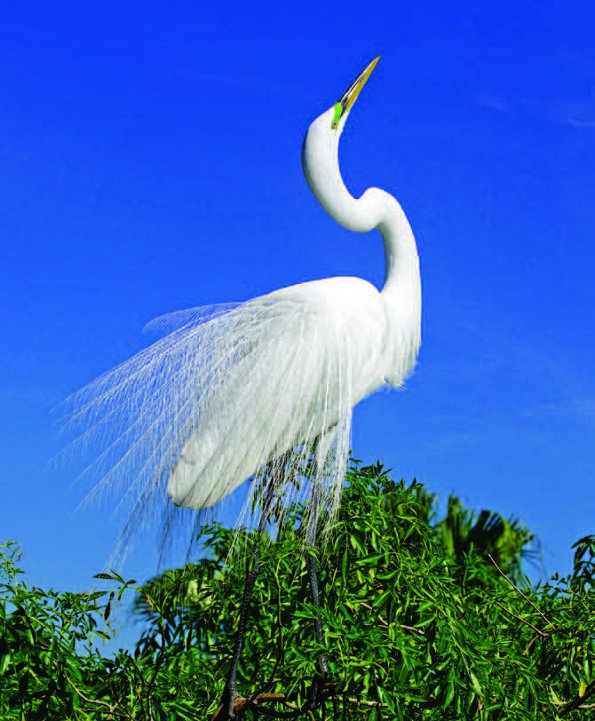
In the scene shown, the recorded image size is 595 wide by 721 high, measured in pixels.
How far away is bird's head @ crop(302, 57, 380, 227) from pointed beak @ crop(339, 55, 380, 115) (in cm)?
16

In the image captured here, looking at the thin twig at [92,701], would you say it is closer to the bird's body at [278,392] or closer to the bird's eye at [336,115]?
the bird's body at [278,392]

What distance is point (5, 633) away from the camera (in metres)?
2.66

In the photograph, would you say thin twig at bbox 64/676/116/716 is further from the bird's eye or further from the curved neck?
the bird's eye

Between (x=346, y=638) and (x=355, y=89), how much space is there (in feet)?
8.60

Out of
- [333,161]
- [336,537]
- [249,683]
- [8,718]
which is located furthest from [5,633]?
[333,161]

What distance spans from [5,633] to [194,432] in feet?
4.22

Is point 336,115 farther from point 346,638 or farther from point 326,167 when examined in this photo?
point 346,638

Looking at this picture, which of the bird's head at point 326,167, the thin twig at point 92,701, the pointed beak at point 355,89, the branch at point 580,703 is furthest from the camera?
the pointed beak at point 355,89

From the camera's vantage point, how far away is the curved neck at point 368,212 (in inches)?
160

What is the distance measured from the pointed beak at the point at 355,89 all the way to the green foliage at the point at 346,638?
176 cm

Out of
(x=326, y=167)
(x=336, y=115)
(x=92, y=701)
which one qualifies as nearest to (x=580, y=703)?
(x=92, y=701)

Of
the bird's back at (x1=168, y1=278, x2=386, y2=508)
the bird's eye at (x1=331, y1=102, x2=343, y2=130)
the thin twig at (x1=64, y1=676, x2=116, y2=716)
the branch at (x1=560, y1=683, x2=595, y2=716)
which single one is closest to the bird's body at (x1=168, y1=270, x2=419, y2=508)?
the bird's back at (x1=168, y1=278, x2=386, y2=508)

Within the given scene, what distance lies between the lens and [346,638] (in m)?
2.99

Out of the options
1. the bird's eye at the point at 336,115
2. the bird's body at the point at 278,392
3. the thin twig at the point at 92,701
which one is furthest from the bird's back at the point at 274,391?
the thin twig at the point at 92,701
